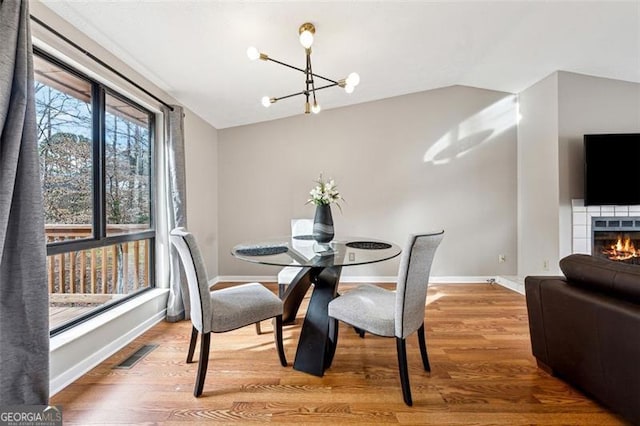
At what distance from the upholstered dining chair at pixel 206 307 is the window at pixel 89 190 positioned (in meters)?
0.88

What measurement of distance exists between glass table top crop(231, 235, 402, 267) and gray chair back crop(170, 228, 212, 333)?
295mm

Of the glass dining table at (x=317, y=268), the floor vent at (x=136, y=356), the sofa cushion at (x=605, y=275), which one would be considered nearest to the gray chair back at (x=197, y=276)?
the glass dining table at (x=317, y=268)

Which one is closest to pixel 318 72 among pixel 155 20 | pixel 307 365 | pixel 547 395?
pixel 155 20

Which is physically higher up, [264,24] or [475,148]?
[264,24]

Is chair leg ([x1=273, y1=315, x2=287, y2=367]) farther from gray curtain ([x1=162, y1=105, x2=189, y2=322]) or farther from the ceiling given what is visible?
the ceiling

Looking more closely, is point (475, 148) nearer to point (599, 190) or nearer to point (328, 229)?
point (599, 190)

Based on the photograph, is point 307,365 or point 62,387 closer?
point 62,387

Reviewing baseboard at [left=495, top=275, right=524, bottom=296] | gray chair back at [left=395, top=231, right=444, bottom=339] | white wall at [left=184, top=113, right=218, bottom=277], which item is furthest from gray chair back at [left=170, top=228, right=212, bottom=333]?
baseboard at [left=495, top=275, right=524, bottom=296]

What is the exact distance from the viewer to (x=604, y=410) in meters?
1.53

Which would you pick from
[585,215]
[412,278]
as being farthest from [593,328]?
[585,215]

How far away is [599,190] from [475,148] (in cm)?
139

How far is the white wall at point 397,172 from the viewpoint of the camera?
3982 millimetres

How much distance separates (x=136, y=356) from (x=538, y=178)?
14.9ft

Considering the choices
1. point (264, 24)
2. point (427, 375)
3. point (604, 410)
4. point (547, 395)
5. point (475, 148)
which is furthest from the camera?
point (475, 148)
